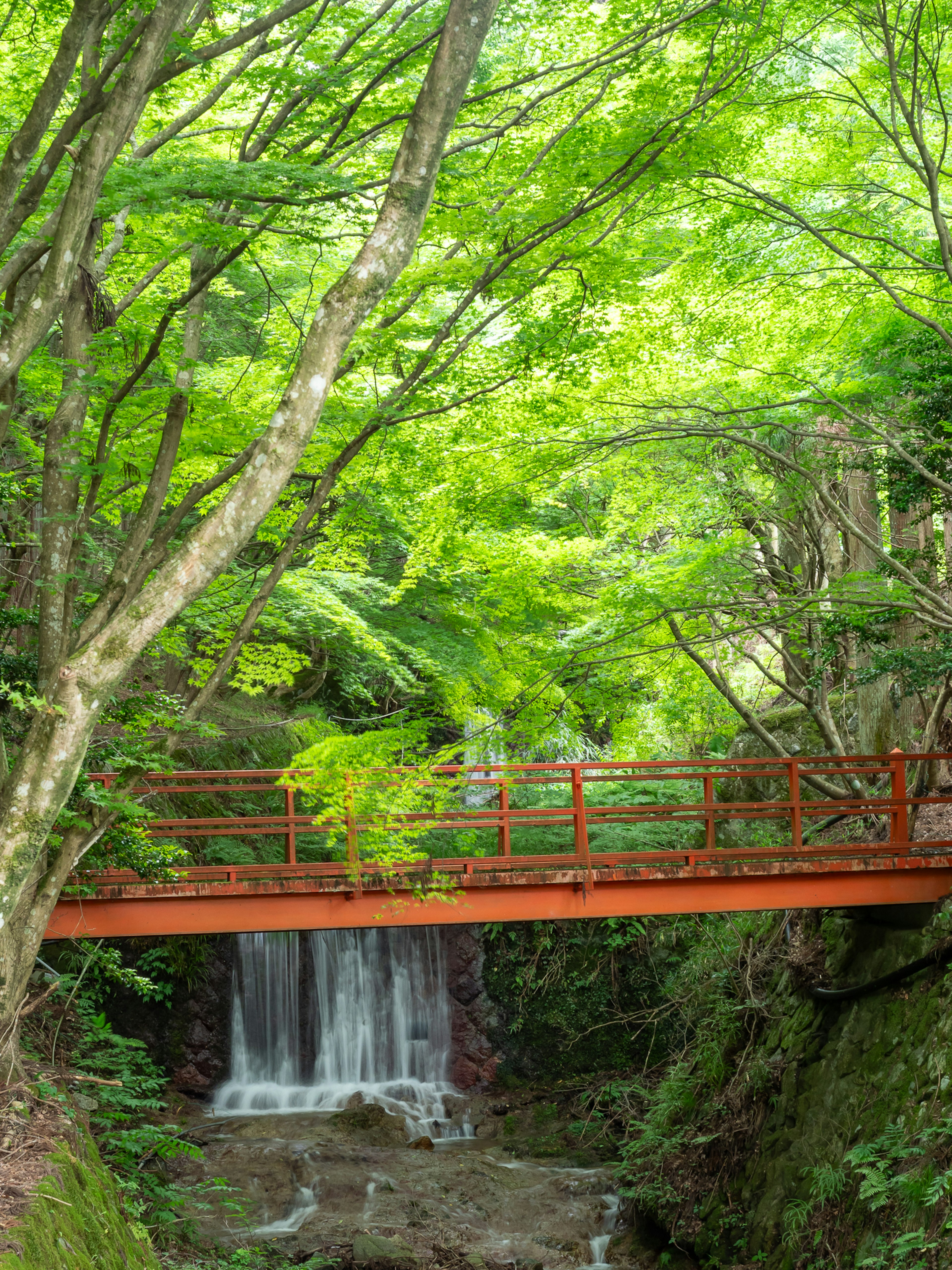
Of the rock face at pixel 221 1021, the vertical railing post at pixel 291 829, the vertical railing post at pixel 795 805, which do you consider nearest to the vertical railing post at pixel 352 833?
the vertical railing post at pixel 291 829

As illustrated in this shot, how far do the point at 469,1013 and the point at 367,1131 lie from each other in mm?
2961

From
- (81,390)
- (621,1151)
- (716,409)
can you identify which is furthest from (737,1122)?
(81,390)

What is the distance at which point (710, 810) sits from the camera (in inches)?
372

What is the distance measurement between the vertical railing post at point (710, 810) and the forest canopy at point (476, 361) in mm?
1441

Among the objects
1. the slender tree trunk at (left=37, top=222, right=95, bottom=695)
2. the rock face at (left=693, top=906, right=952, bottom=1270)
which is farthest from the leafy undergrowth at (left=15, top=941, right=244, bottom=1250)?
the rock face at (left=693, top=906, right=952, bottom=1270)

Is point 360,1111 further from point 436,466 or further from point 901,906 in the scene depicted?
point 436,466

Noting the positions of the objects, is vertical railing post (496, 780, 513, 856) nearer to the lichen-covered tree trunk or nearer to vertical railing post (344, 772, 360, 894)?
vertical railing post (344, 772, 360, 894)

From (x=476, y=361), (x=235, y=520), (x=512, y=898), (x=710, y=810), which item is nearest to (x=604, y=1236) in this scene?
(x=512, y=898)

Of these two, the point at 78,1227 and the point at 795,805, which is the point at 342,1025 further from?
the point at 78,1227

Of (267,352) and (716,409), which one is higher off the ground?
(267,352)

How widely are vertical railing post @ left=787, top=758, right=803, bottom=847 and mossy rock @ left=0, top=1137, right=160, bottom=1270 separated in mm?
6234

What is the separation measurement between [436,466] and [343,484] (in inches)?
51.8

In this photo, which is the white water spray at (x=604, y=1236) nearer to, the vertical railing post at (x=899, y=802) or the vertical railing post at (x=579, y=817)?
the vertical railing post at (x=579, y=817)

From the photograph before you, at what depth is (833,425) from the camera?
1123 centimetres
